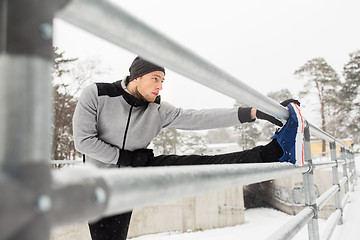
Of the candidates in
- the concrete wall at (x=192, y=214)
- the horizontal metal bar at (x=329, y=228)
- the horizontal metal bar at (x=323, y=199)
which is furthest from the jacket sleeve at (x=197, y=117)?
the concrete wall at (x=192, y=214)

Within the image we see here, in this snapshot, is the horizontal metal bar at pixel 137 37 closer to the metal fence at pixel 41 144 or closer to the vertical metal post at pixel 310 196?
the metal fence at pixel 41 144

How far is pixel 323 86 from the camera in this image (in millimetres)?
26719

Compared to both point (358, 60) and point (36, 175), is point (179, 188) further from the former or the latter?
point (358, 60)

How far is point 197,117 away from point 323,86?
92.3 feet

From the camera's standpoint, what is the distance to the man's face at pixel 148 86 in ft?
6.33

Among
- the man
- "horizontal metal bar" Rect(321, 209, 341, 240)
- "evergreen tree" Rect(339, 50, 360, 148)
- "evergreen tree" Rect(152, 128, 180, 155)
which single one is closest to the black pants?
the man

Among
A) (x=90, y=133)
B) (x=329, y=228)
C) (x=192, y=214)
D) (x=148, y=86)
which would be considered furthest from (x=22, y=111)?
(x=192, y=214)

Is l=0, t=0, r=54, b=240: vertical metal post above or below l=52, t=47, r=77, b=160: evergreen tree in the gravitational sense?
below

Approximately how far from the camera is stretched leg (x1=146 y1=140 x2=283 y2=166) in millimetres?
1658

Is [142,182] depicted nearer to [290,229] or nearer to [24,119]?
[24,119]

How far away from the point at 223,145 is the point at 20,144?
35.1 m

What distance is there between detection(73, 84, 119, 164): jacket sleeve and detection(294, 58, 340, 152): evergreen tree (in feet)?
90.4

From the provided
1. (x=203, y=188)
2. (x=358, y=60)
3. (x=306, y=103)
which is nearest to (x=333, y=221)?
(x=203, y=188)

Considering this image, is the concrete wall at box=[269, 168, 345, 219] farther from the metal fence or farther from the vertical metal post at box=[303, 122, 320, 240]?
the metal fence
